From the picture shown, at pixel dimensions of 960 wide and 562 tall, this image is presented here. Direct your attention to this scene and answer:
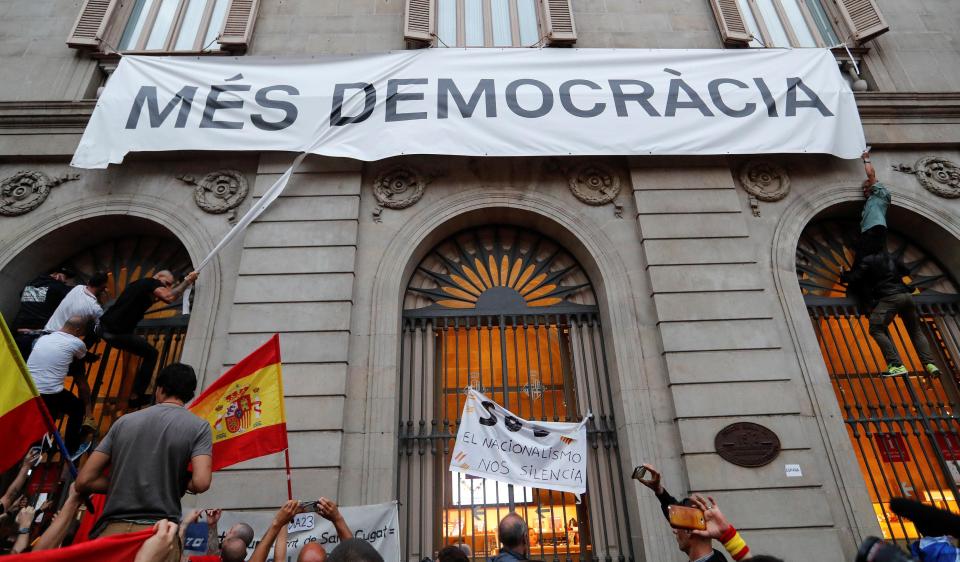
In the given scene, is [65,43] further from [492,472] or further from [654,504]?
[654,504]

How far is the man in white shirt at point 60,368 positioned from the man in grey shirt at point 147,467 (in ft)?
13.5

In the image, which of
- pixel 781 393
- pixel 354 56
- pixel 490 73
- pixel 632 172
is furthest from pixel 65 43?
pixel 781 393

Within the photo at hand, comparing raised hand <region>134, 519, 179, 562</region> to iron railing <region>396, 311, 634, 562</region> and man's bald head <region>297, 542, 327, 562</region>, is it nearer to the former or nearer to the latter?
man's bald head <region>297, 542, 327, 562</region>

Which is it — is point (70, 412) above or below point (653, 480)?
above

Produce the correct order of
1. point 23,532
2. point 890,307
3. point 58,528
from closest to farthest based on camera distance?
Result: point 58,528 → point 23,532 → point 890,307

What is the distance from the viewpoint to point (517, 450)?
6.87m

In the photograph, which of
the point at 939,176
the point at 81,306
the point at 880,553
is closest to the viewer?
the point at 880,553

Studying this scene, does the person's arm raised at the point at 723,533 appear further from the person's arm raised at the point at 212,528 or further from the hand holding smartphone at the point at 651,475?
the person's arm raised at the point at 212,528

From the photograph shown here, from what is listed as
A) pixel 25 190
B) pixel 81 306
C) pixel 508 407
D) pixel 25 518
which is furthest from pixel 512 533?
pixel 25 190

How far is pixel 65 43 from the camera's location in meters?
10.5

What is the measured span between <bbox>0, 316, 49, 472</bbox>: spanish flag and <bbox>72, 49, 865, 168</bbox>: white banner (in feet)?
18.3

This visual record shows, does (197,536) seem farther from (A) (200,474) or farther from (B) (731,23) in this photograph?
(B) (731,23)

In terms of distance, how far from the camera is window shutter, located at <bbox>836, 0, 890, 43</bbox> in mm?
10555

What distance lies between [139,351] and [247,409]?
347 centimetres
